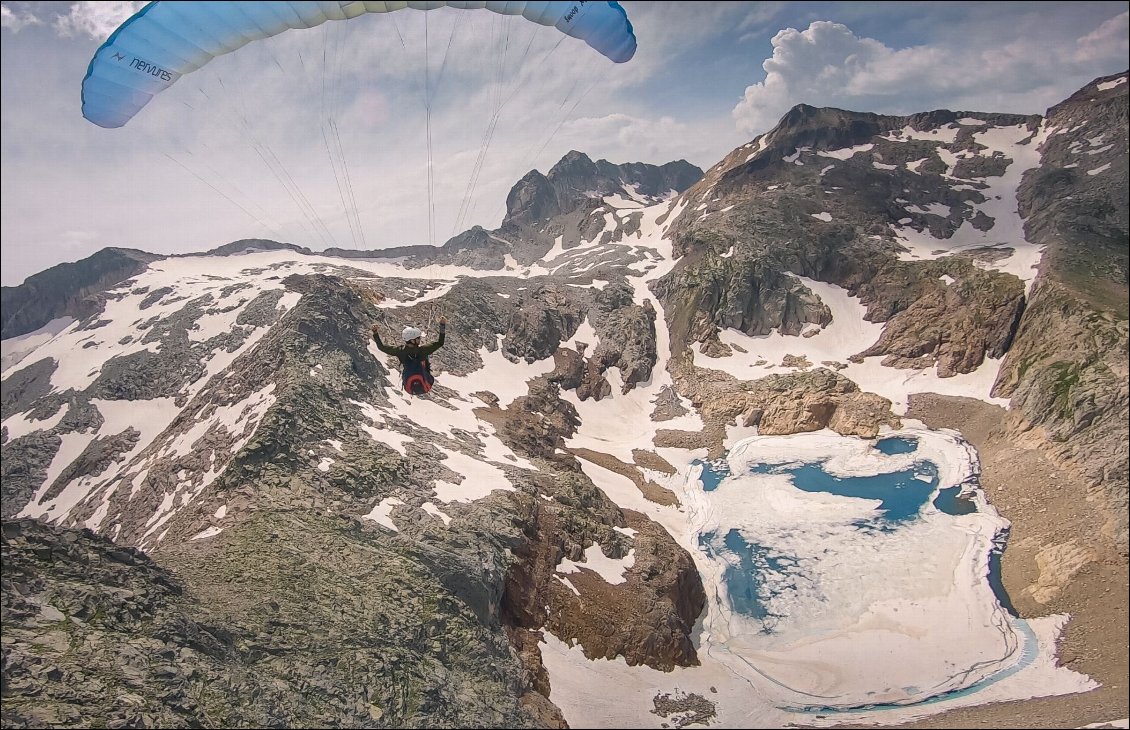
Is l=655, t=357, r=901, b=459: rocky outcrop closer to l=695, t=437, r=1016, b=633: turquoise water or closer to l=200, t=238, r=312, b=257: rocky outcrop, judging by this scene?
l=695, t=437, r=1016, b=633: turquoise water

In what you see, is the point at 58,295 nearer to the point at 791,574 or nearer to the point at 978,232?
the point at 791,574

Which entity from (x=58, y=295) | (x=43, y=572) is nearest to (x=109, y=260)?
(x=58, y=295)

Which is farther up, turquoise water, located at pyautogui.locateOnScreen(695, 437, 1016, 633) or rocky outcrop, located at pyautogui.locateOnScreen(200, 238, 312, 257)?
rocky outcrop, located at pyautogui.locateOnScreen(200, 238, 312, 257)

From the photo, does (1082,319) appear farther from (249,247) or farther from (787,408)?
(249,247)

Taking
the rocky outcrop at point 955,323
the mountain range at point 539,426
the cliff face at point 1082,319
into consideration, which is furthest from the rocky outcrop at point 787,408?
the cliff face at point 1082,319

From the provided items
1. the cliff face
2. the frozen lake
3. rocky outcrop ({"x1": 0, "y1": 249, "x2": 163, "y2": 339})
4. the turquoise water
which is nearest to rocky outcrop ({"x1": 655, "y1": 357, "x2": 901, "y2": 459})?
the turquoise water

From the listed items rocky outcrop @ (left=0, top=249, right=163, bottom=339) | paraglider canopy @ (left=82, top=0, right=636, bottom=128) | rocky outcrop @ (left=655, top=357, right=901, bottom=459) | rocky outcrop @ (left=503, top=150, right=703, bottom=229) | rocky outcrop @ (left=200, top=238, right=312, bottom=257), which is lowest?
rocky outcrop @ (left=655, top=357, right=901, bottom=459)

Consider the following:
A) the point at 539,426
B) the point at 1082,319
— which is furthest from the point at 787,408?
the point at 539,426
